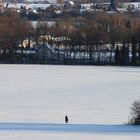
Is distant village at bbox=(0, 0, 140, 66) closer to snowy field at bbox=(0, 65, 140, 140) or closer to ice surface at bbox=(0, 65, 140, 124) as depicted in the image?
ice surface at bbox=(0, 65, 140, 124)

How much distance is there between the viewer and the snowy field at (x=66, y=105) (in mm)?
12078

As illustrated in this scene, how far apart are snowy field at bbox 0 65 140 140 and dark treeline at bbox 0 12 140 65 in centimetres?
1276

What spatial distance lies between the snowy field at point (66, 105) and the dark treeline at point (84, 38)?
12.8 meters

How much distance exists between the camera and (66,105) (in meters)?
19.9

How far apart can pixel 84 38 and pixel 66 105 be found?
31412mm

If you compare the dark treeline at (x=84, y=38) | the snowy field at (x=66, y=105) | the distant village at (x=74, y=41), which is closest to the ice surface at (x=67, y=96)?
the snowy field at (x=66, y=105)

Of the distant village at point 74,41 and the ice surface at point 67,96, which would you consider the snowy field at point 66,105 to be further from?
the distant village at point 74,41

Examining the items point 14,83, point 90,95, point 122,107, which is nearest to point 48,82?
point 14,83

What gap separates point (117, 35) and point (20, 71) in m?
17.9

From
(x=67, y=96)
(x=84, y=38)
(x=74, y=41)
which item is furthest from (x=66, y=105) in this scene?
(x=84, y=38)

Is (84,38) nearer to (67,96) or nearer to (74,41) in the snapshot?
(74,41)

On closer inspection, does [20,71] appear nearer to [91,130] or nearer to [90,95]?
[90,95]

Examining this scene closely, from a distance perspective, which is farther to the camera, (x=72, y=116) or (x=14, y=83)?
(x=14, y=83)

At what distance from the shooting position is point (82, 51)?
49.3m
